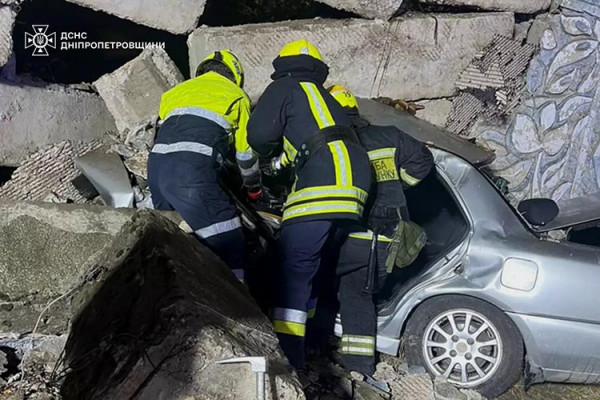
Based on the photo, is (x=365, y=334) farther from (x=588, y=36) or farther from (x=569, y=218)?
A: (x=588, y=36)

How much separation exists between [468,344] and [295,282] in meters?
1.20

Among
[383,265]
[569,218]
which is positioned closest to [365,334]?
[383,265]

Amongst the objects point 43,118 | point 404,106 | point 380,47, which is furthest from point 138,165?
point 380,47

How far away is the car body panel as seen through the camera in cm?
434

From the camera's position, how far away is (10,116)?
537cm

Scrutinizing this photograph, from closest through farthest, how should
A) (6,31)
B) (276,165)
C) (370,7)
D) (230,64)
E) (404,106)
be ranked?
(276,165) → (230,64) → (6,31) → (404,106) → (370,7)

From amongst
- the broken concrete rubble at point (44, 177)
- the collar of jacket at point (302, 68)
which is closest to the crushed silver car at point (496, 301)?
the collar of jacket at point (302, 68)

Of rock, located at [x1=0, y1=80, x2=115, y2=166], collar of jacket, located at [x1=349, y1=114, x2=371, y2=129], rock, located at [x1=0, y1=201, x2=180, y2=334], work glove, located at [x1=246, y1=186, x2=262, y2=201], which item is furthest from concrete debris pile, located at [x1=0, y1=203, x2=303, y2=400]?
rock, located at [x1=0, y1=80, x2=115, y2=166]

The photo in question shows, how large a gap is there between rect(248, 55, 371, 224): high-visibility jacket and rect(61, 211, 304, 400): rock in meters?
Result: 1.53

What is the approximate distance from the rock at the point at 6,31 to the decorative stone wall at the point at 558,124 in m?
4.28

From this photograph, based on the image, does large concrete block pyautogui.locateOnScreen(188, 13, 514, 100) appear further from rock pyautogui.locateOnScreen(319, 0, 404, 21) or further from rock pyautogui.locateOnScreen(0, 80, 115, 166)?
rock pyautogui.locateOnScreen(0, 80, 115, 166)

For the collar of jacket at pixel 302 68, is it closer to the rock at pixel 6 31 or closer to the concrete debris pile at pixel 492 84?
the rock at pixel 6 31

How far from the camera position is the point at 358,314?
4469mm

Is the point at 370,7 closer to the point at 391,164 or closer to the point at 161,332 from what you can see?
the point at 391,164
